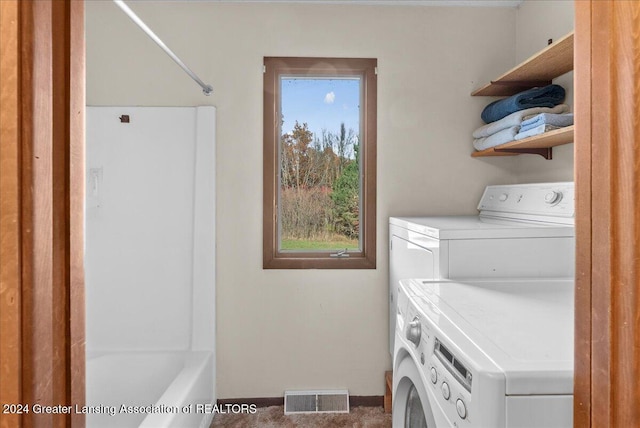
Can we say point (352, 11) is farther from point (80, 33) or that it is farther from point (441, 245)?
point (80, 33)

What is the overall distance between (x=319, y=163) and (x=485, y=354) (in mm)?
1735

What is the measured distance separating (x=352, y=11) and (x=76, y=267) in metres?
2.14

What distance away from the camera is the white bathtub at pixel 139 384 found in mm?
1925

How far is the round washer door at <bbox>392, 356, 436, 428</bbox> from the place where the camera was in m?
1.07

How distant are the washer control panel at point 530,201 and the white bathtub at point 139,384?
178cm

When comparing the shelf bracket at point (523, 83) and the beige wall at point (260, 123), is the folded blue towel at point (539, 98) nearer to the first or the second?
the shelf bracket at point (523, 83)

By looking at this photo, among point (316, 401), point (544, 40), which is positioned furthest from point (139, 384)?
point (544, 40)

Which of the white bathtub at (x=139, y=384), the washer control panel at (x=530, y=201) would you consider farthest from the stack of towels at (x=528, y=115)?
the white bathtub at (x=139, y=384)

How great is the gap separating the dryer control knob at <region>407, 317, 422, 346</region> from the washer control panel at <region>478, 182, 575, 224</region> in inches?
36.0

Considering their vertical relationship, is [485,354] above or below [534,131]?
below

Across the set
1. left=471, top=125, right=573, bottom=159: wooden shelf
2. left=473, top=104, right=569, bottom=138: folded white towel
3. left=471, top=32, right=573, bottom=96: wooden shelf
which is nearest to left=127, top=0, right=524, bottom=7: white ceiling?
left=471, top=32, right=573, bottom=96: wooden shelf

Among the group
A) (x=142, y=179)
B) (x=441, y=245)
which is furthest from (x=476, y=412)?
(x=142, y=179)

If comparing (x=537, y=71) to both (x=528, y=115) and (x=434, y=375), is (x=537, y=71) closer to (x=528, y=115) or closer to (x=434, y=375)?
(x=528, y=115)

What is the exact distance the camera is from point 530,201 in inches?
71.0
